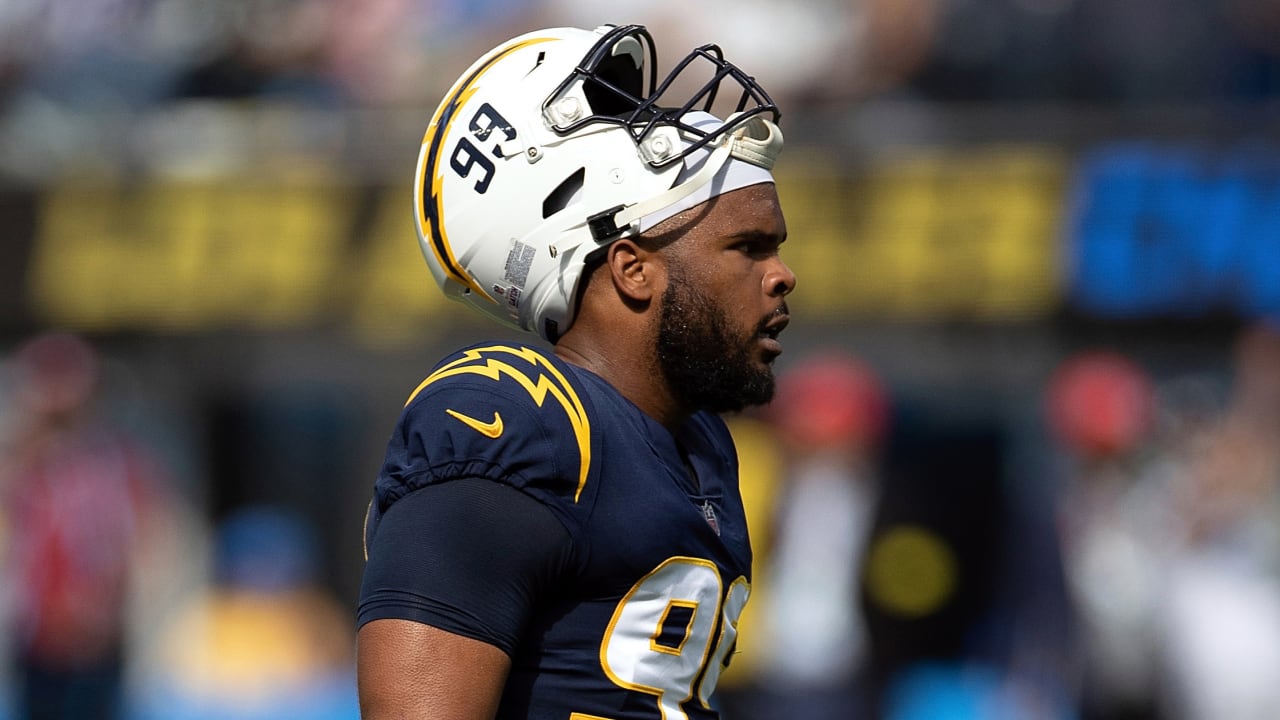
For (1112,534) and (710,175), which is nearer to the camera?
(710,175)

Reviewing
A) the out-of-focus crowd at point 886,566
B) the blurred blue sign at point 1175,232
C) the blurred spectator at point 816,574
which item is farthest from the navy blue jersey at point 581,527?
the blurred blue sign at point 1175,232

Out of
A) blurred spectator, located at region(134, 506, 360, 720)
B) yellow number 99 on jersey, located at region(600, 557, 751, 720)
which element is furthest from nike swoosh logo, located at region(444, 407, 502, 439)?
blurred spectator, located at region(134, 506, 360, 720)

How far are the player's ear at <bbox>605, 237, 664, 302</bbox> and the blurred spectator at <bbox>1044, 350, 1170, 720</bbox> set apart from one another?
190 inches

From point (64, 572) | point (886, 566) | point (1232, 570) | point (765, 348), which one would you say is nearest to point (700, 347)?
point (765, 348)

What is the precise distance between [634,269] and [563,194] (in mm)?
153

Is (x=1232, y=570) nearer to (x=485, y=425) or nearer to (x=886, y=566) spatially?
(x=886, y=566)

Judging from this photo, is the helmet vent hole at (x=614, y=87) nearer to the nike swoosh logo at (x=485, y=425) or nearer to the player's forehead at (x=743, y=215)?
the player's forehead at (x=743, y=215)

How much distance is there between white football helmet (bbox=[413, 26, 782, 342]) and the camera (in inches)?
92.9

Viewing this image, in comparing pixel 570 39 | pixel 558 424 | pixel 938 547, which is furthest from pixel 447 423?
pixel 938 547

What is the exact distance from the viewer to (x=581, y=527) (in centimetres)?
208

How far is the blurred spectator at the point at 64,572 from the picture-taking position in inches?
282

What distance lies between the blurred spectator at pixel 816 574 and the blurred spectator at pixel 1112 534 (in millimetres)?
906

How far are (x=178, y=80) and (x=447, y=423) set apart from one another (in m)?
6.80

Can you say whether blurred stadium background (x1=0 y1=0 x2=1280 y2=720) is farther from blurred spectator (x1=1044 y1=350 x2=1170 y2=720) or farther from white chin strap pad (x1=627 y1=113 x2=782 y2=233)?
white chin strap pad (x1=627 y1=113 x2=782 y2=233)
